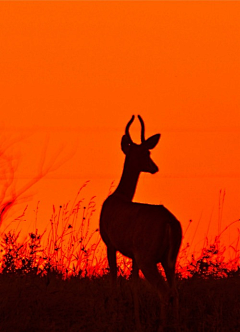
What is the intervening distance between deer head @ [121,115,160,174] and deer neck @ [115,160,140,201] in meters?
0.05

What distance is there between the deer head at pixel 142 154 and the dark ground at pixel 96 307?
1567 mm

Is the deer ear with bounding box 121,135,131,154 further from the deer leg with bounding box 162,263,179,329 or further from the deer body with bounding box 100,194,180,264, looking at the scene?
the deer leg with bounding box 162,263,179,329

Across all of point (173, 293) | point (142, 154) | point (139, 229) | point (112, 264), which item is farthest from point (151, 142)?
point (173, 293)

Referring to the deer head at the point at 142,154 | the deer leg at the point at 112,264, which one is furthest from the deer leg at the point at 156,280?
the deer head at the point at 142,154

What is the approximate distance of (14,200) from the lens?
12.7m

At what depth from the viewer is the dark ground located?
9562 millimetres

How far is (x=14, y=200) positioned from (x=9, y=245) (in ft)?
2.27

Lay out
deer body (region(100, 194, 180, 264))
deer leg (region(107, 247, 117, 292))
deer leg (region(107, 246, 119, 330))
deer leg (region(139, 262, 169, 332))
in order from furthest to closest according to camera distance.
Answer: deer leg (region(107, 247, 117, 292)) < deer body (region(100, 194, 180, 264)) < deer leg (region(139, 262, 169, 332)) < deer leg (region(107, 246, 119, 330))

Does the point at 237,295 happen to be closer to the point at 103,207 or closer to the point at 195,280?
the point at 195,280

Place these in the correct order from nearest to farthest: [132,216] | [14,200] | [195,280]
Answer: [132,216] < [195,280] < [14,200]

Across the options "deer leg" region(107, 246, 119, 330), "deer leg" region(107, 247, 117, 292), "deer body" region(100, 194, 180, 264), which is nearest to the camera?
"deer leg" region(107, 246, 119, 330)

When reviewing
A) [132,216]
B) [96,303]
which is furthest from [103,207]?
[96,303]

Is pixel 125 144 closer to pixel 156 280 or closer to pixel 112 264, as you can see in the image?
pixel 112 264

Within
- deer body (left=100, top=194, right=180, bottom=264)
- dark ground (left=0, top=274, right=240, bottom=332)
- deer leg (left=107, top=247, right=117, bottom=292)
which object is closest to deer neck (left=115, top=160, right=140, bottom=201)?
deer body (left=100, top=194, right=180, bottom=264)
